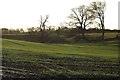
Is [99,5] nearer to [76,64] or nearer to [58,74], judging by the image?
[76,64]

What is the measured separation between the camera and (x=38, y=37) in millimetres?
71375

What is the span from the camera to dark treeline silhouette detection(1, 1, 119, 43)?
225ft

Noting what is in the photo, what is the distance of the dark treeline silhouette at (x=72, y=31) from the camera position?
68.5 meters

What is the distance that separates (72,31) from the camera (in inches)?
2928

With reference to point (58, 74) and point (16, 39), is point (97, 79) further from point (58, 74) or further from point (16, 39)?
point (16, 39)

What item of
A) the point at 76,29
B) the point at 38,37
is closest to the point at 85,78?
the point at 38,37

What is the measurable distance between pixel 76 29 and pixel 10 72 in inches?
1995

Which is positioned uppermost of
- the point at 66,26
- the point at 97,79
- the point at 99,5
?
the point at 99,5

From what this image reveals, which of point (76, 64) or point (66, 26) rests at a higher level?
point (66, 26)

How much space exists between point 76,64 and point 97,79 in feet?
25.2

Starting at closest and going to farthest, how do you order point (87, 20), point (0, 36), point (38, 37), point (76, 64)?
point (76, 64) < point (0, 36) < point (38, 37) < point (87, 20)

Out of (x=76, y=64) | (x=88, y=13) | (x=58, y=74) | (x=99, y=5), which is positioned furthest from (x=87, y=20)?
(x=58, y=74)

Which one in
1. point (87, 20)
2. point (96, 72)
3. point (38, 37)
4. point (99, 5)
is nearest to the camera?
point (96, 72)

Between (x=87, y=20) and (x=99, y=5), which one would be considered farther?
(x=99, y=5)
